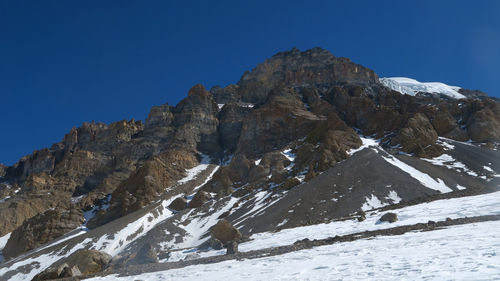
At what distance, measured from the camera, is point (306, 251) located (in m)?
17.4

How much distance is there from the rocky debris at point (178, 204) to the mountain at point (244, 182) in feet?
0.81

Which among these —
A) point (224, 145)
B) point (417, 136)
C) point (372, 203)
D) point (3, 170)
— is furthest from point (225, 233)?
point (3, 170)

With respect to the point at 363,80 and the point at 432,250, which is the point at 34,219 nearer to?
the point at 432,250

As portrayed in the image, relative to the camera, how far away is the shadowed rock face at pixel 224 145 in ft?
294

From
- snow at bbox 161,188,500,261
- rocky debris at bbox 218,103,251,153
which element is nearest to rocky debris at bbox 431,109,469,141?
rocky debris at bbox 218,103,251,153

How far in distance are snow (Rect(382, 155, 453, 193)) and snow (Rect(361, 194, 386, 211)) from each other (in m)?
Result: 10.6

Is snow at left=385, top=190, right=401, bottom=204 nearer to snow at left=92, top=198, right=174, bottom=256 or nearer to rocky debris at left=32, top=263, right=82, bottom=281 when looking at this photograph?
rocky debris at left=32, top=263, right=82, bottom=281

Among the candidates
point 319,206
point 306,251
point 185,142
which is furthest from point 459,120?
point 306,251

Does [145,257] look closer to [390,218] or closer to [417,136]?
[390,218]

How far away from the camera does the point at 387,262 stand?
11516 millimetres

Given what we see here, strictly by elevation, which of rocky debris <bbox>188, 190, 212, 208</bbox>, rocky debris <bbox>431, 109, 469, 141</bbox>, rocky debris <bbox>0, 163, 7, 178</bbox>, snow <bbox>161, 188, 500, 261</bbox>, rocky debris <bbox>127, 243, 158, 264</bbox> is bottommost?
snow <bbox>161, 188, 500, 261</bbox>

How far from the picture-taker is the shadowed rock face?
89.7 metres

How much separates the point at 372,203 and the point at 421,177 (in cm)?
1633

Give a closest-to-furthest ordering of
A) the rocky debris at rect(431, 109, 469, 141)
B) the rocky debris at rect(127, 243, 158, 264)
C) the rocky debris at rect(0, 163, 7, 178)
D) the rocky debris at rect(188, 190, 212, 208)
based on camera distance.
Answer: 1. the rocky debris at rect(127, 243, 158, 264)
2. the rocky debris at rect(188, 190, 212, 208)
3. the rocky debris at rect(431, 109, 469, 141)
4. the rocky debris at rect(0, 163, 7, 178)
